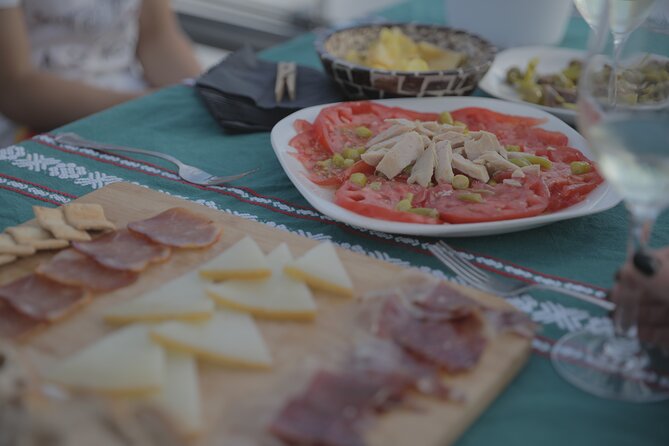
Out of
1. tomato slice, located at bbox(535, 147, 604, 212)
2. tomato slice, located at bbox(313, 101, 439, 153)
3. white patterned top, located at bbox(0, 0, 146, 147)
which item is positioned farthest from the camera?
white patterned top, located at bbox(0, 0, 146, 147)

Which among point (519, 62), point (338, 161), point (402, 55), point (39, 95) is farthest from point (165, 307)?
point (39, 95)

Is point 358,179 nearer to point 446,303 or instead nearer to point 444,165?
point 444,165

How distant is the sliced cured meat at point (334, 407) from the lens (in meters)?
0.81

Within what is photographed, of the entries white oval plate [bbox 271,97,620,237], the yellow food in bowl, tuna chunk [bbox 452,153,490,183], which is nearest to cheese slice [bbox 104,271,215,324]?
white oval plate [bbox 271,97,620,237]

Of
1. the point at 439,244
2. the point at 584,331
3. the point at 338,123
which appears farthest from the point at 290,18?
the point at 584,331

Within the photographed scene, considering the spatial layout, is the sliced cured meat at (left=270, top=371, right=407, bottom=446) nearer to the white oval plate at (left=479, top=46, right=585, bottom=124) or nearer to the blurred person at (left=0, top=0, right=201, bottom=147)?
the white oval plate at (left=479, top=46, right=585, bottom=124)

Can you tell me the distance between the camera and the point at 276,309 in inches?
40.6

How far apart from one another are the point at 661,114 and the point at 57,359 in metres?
0.84

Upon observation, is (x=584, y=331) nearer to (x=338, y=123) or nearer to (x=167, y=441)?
(x=167, y=441)

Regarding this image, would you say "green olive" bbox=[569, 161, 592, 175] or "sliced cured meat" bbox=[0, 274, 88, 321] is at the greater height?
"green olive" bbox=[569, 161, 592, 175]

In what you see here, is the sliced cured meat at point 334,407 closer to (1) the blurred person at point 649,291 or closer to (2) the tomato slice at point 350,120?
(1) the blurred person at point 649,291

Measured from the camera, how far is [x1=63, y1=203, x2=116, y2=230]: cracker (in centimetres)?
125

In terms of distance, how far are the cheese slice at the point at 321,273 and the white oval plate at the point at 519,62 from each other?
3.28 feet

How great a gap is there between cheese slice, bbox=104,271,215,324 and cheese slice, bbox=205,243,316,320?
0.09 ft
